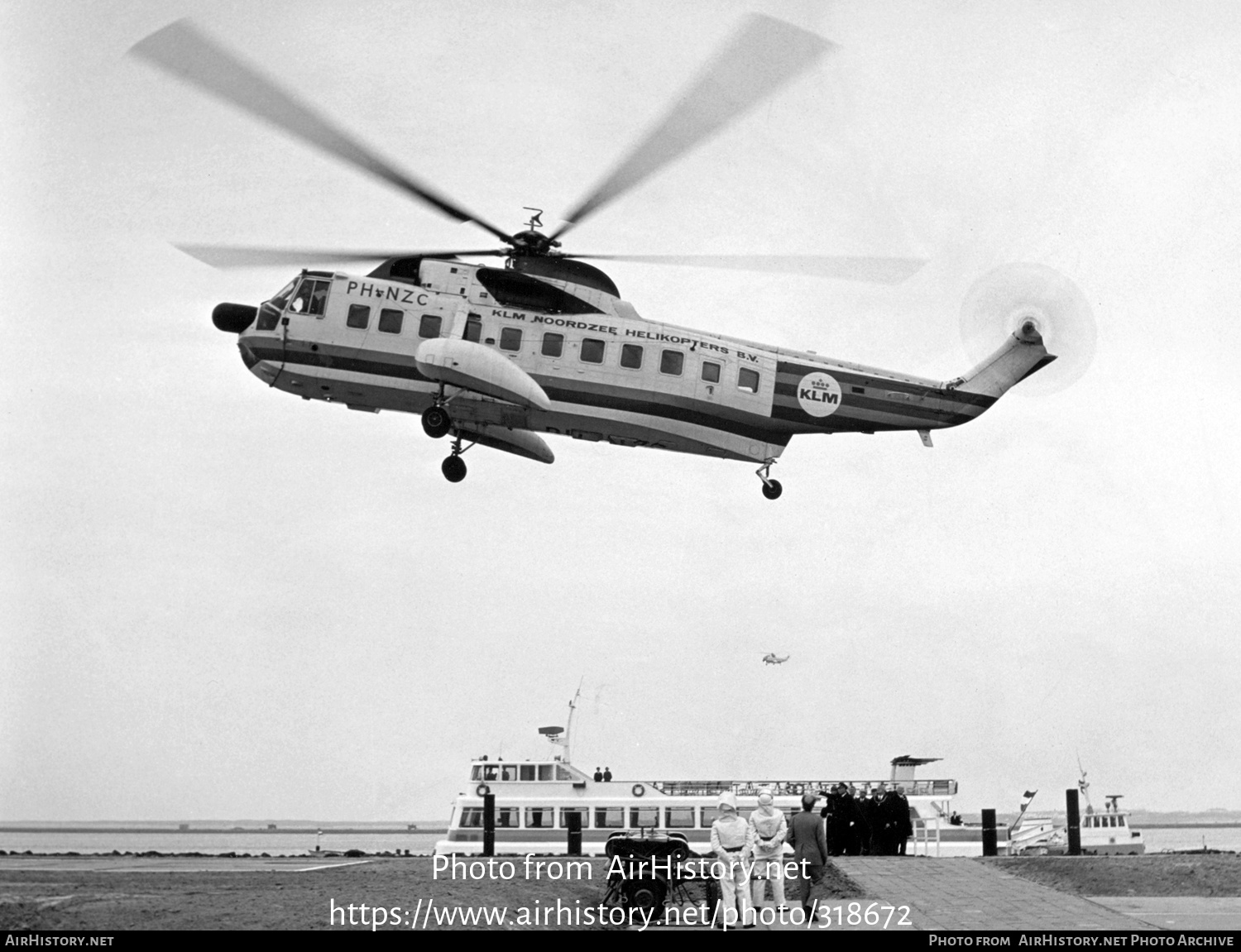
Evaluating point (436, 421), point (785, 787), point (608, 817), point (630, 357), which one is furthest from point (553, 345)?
point (608, 817)

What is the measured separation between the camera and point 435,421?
21.0m

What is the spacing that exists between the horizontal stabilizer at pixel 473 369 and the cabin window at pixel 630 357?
60.8 inches

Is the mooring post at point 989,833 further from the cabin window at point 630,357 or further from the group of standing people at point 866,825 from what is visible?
the cabin window at point 630,357

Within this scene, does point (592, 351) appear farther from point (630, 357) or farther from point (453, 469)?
point (453, 469)

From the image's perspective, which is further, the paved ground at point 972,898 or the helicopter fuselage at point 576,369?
the helicopter fuselage at point 576,369

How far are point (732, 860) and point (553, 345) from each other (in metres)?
10.5

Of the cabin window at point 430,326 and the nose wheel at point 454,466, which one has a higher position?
the cabin window at point 430,326

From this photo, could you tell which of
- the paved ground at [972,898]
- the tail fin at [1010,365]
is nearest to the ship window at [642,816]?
the paved ground at [972,898]

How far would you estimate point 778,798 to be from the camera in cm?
3112

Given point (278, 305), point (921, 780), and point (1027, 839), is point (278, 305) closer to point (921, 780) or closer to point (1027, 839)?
point (921, 780)

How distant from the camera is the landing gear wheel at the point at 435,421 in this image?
21.0 m

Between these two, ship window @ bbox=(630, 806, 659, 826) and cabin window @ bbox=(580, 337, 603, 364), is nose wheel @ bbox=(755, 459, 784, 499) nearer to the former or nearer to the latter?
cabin window @ bbox=(580, 337, 603, 364)

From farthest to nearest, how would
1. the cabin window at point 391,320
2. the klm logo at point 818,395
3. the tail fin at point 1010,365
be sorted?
the tail fin at point 1010,365
the klm logo at point 818,395
the cabin window at point 391,320
